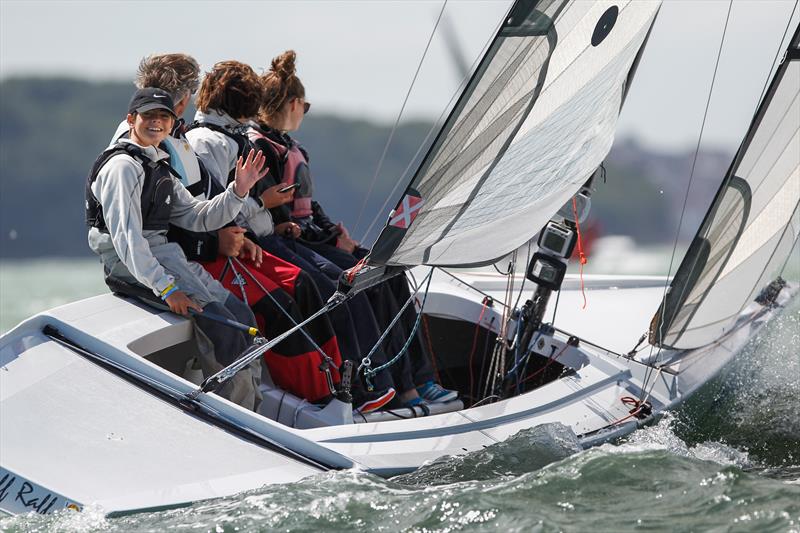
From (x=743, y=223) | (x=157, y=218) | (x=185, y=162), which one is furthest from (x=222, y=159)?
(x=743, y=223)

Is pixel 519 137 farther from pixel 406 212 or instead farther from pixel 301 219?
pixel 301 219

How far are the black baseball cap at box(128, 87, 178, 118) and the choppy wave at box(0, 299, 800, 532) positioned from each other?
1030 millimetres

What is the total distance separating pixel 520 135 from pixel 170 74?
988 mm

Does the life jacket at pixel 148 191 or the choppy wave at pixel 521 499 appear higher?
the life jacket at pixel 148 191

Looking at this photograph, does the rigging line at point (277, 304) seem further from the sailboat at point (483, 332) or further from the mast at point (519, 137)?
the mast at point (519, 137)

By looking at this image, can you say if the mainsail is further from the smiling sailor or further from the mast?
the smiling sailor

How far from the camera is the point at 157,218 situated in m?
2.86

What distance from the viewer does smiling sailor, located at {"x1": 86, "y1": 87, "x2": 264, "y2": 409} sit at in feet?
9.00

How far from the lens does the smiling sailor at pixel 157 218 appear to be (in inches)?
108

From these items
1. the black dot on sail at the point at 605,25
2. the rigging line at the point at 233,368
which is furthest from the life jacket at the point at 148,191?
the black dot on sail at the point at 605,25

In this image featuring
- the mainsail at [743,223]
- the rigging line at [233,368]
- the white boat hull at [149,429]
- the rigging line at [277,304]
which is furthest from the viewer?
the mainsail at [743,223]

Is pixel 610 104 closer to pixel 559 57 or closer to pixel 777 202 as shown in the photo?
pixel 559 57

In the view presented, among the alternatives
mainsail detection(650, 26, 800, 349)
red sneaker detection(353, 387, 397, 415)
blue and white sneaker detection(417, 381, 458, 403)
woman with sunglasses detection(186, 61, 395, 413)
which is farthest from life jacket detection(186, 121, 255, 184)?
mainsail detection(650, 26, 800, 349)

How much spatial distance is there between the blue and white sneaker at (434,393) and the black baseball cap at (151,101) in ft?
3.88
